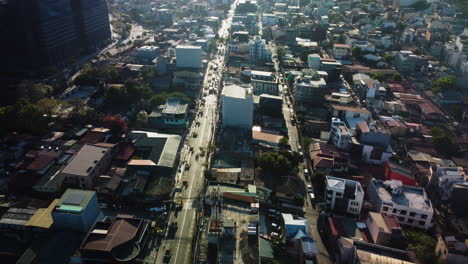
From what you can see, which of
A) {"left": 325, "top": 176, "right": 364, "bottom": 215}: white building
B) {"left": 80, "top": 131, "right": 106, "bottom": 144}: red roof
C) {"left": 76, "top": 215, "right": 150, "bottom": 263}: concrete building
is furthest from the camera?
{"left": 80, "top": 131, "right": 106, "bottom": 144}: red roof

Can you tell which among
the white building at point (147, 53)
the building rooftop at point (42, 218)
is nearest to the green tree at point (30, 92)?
the white building at point (147, 53)

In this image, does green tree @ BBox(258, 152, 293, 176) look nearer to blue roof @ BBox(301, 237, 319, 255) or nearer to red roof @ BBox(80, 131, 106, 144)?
blue roof @ BBox(301, 237, 319, 255)

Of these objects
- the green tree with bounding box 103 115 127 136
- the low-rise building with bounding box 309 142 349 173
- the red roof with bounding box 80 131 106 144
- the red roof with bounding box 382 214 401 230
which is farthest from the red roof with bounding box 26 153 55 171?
the red roof with bounding box 382 214 401 230

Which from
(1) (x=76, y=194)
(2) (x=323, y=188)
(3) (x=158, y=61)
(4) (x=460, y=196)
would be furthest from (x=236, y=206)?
(3) (x=158, y=61)

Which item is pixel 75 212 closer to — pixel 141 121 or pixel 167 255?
pixel 167 255

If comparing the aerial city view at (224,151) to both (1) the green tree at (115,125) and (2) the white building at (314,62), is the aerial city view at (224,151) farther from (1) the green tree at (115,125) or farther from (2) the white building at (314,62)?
(2) the white building at (314,62)

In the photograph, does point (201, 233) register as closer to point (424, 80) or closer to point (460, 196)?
point (460, 196)
